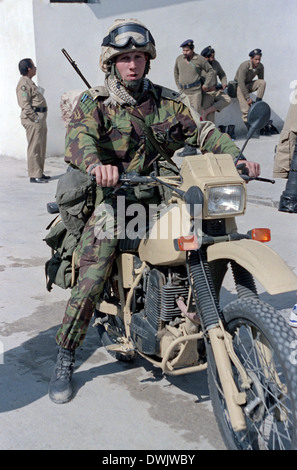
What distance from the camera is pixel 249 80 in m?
14.4

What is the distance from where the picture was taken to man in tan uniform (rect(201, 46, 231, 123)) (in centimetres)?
1286

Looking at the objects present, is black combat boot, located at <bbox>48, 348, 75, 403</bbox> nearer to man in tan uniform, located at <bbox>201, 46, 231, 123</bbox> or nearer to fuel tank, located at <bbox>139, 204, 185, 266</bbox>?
fuel tank, located at <bbox>139, 204, 185, 266</bbox>

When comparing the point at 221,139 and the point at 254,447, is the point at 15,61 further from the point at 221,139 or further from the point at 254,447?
the point at 254,447

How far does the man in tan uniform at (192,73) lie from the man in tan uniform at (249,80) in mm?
1798

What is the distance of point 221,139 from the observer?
343 centimetres

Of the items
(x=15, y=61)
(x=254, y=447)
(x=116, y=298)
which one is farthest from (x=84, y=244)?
(x=15, y=61)

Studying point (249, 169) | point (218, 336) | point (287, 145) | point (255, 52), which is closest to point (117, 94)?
point (249, 169)

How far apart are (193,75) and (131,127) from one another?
30.5ft

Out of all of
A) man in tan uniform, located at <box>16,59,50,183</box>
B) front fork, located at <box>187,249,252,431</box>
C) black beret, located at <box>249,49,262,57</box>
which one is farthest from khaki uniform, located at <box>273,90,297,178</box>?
black beret, located at <box>249,49,262,57</box>

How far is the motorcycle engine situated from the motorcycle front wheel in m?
0.38

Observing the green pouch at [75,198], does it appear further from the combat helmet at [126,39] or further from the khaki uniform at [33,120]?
the khaki uniform at [33,120]

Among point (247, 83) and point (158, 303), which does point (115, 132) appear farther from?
point (247, 83)

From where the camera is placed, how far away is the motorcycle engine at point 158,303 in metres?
3.03

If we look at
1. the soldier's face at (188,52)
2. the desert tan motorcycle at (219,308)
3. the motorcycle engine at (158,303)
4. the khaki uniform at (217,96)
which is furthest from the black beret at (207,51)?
the motorcycle engine at (158,303)
